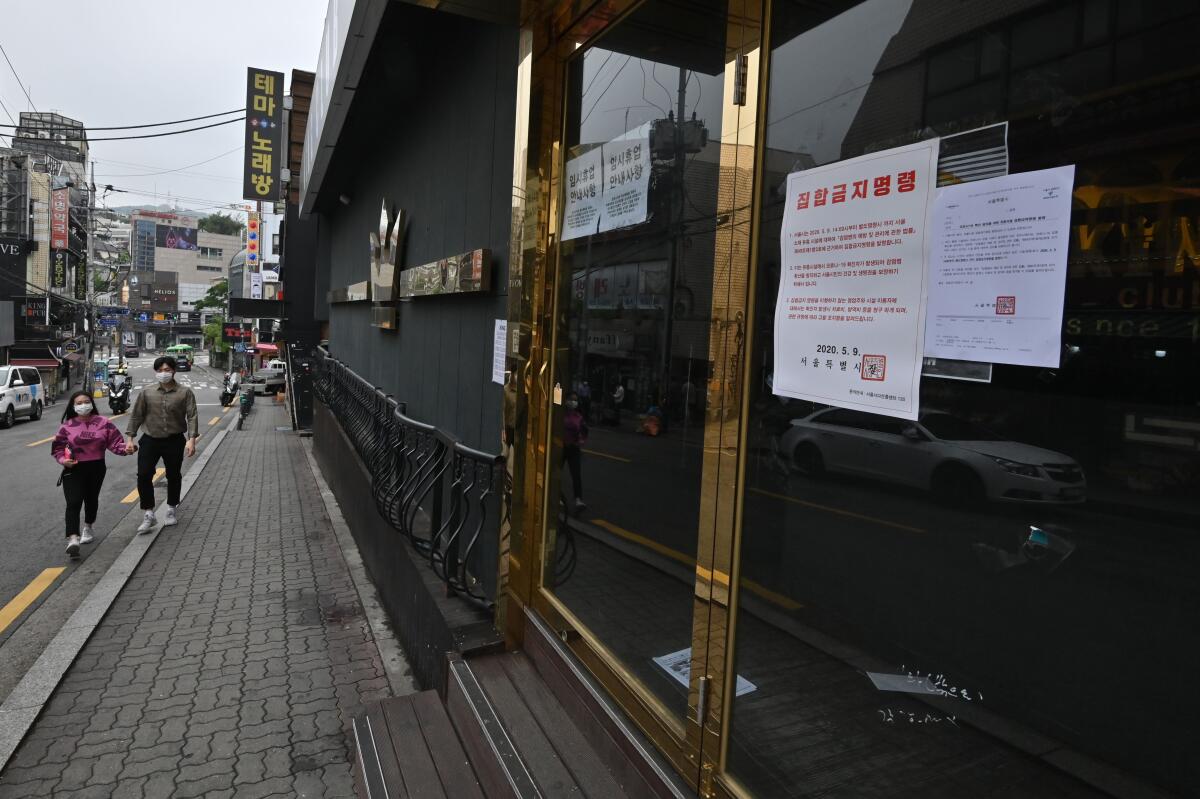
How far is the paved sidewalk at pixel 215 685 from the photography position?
350cm

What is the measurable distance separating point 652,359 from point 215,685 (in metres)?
3.59

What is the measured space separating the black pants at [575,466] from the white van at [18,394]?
25195 millimetres

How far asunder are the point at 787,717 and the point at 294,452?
49.8ft

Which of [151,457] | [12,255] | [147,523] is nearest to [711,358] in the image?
[151,457]

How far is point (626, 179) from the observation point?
2861 mm

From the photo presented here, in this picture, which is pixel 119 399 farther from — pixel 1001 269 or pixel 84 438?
pixel 1001 269

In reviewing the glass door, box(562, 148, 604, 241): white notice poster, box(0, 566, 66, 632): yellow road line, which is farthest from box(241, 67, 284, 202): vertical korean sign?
the glass door

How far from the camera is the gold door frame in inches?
80.4

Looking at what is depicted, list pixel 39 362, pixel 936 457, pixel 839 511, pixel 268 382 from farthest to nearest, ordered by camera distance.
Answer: pixel 39 362
pixel 268 382
pixel 839 511
pixel 936 457

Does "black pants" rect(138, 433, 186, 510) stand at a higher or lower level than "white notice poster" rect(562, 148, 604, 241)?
lower

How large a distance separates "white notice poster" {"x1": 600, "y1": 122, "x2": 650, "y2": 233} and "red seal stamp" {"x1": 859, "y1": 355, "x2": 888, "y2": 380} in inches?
51.2

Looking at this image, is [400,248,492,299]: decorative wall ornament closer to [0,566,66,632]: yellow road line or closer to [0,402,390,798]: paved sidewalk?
[0,402,390,798]: paved sidewalk

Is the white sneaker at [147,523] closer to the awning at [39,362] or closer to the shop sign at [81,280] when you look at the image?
the awning at [39,362]

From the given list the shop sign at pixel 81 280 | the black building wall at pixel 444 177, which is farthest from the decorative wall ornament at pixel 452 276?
the shop sign at pixel 81 280
